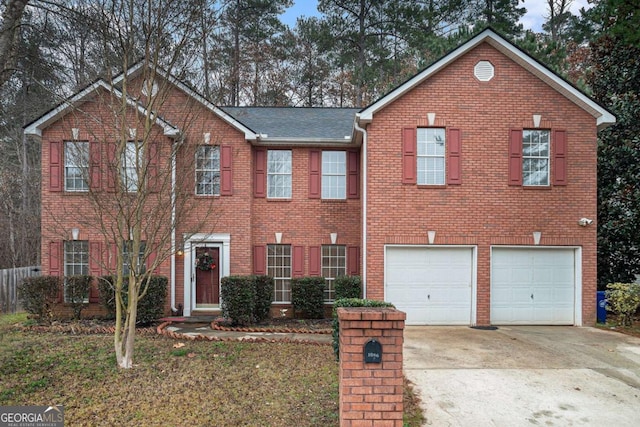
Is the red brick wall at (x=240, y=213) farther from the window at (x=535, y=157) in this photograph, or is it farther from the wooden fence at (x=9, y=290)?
the window at (x=535, y=157)

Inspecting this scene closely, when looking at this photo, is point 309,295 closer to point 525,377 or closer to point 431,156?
point 431,156

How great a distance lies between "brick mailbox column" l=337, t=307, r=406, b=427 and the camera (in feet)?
12.3

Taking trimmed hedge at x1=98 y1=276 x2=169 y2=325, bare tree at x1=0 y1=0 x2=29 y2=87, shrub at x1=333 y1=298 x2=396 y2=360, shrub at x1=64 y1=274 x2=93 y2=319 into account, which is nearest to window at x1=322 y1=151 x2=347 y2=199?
trimmed hedge at x1=98 y1=276 x2=169 y2=325

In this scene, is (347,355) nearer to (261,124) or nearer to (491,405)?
(491,405)

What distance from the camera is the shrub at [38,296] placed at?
10.1 m

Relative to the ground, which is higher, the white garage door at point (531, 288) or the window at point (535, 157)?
the window at point (535, 157)

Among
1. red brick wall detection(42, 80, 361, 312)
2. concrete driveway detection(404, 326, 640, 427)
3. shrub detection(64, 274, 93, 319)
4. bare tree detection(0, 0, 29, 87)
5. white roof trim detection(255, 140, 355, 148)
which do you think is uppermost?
bare tree detection(0, 0, 29, 87)

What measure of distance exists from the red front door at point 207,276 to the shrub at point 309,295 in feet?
7.56

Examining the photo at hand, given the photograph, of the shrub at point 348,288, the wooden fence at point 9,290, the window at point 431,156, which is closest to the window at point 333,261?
the shrub at point 348,288

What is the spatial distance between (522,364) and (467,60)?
24.1 feet

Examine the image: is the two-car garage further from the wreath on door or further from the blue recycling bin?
the wreath on door

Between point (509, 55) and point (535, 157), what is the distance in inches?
106

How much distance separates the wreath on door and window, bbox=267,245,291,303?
5.55ft

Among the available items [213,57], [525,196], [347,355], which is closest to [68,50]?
[213,57]
